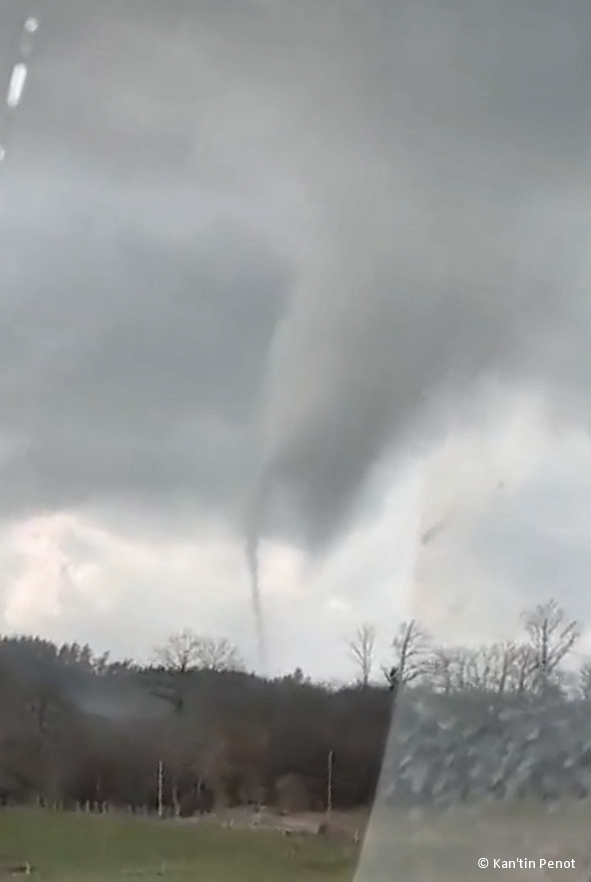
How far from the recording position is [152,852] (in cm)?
165

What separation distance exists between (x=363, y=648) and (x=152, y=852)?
433 mm

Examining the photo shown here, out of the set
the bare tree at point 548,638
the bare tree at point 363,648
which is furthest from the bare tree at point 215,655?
the bare tree at point 548,638

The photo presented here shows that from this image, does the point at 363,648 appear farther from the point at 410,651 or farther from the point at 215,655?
the point at 215,655

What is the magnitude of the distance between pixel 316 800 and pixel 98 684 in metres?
0.37

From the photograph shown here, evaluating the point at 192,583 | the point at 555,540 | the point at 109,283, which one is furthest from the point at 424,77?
the point at 192,583

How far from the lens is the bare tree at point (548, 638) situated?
1730mm

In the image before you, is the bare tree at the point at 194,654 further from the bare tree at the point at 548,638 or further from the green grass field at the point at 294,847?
the bare tree at the point at 548,638

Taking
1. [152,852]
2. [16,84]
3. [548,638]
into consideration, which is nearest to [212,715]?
[152,852]

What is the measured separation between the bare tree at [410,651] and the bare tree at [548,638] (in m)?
0.16

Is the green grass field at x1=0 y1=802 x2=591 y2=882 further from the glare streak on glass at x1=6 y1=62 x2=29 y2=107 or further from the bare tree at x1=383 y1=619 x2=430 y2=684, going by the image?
the glare streak on glass at x1=6 y1=62 x2=29 y2=107

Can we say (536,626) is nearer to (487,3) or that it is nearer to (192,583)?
(192,583)

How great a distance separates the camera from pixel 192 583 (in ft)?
5.77

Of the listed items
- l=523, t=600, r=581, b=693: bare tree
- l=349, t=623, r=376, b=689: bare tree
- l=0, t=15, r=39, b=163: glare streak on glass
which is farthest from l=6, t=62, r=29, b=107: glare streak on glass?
l=523, t=600, r=581, b=693: bare tree

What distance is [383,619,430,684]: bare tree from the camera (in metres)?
1.75
